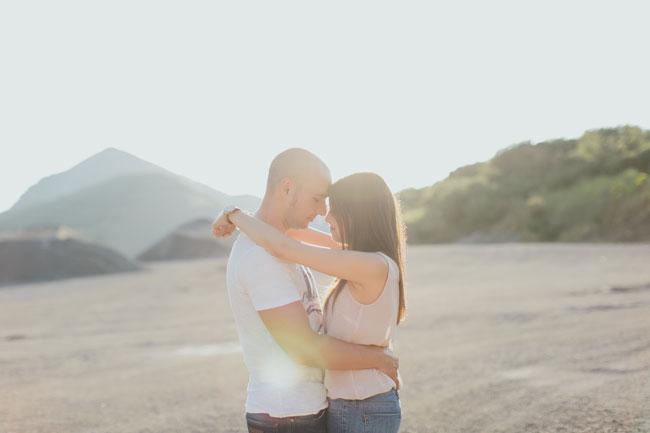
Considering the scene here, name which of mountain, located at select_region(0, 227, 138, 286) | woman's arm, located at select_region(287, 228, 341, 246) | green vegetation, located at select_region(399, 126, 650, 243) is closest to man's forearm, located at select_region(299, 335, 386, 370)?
woman's arm, located at select_region(287, 228, 341, 246)

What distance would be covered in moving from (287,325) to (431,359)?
570 cm

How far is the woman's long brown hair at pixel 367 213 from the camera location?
10.3 ft

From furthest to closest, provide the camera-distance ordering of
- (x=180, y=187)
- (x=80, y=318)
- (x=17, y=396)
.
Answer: (x=180, y=187)
(x=80, y=318)
(x=17, y=396)

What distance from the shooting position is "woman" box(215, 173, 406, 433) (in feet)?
10.2

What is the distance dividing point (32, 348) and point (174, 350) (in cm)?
220

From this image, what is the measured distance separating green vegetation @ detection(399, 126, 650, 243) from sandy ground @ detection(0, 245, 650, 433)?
321 inches

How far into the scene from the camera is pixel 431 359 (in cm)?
848

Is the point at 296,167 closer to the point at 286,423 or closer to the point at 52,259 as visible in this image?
the point at 286,423

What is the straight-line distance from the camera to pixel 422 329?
416 inches

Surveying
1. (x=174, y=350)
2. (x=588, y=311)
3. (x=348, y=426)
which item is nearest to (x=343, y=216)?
(x=348, y=426)

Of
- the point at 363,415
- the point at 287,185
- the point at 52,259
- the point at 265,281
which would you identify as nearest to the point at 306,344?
the point at 265,281

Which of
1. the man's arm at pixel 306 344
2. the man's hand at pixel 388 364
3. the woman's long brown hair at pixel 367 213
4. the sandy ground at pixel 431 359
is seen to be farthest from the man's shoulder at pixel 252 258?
the sandy ground at pixel 431 359

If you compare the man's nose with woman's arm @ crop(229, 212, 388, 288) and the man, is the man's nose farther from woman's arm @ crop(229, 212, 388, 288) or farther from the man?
woman's arm @ crop(229, 212, 388, 288)

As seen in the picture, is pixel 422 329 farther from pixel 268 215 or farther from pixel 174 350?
pixel 268 215
